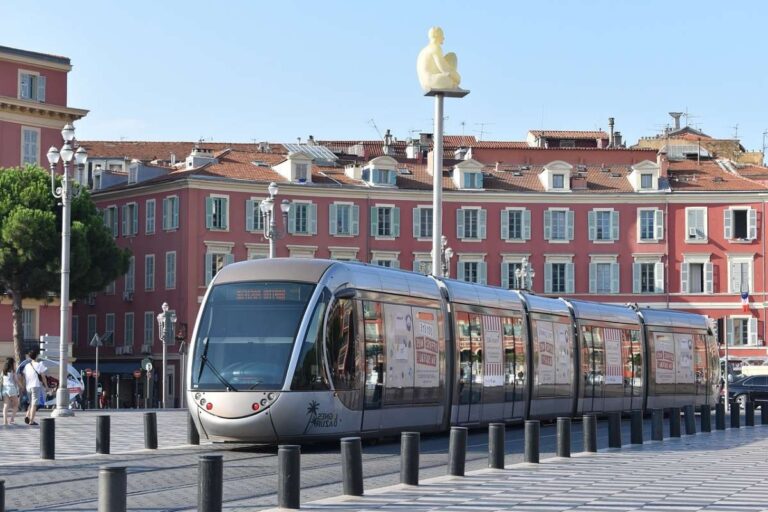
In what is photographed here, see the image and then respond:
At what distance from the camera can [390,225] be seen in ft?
276

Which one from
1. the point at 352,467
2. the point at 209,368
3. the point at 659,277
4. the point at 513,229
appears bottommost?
the point at 352,467

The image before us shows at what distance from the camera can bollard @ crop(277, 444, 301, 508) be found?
15.4 m

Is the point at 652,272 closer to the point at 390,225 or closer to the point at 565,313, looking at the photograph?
the point at 390,225

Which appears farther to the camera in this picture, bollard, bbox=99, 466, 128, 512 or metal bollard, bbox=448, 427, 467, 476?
metal bollard, bbox=448, 427, 467, 476

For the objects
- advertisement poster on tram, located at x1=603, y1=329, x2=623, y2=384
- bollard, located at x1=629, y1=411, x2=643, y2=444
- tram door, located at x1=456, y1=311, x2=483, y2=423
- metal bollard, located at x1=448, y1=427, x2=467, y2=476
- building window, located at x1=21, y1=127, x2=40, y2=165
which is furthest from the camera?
building window, located at x1=21, y1=127, x2=40, y2=165

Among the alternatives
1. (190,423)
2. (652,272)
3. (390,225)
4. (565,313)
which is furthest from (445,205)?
(190,423)

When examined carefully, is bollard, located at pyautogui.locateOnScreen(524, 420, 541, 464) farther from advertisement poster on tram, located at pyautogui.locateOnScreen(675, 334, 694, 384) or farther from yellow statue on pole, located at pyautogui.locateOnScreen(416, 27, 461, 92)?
yellow statue on pole, located at pyautogui.locateOnScreen(416, 27, 461, 92)

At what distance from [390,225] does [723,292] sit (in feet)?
59.0

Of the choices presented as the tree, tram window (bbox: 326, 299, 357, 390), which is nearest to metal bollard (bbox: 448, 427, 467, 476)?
tram window (bbox: 326, 299, 357, 390)

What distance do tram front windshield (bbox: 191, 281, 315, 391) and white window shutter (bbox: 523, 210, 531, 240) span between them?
61.4 m

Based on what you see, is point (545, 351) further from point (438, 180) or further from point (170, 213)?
point (170, 213)

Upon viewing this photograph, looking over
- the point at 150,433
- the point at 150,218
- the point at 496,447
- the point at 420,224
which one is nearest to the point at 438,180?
the point at 150,433

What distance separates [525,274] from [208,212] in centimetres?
1629

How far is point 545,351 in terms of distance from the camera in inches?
1395
